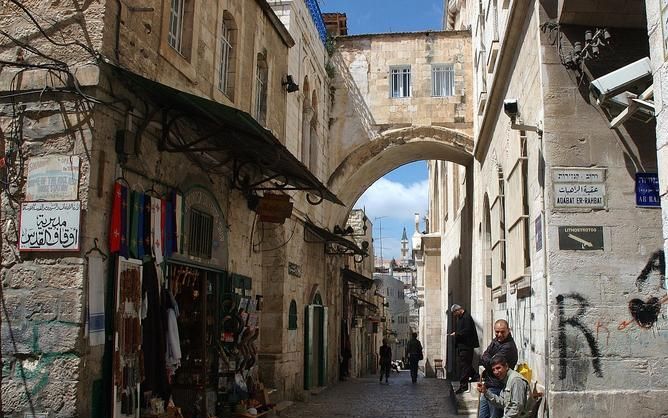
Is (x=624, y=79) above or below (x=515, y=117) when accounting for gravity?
below

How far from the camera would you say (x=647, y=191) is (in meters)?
6.13

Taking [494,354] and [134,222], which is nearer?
[134,222]

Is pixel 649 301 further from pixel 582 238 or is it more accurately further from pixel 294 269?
pixel 294 269

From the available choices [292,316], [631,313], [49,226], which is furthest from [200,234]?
[631,313]

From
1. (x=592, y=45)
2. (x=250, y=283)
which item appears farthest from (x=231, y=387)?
(x=592, y=45)

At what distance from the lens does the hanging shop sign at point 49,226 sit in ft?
18.0

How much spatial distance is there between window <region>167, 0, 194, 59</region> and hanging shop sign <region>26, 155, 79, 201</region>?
2536 mm

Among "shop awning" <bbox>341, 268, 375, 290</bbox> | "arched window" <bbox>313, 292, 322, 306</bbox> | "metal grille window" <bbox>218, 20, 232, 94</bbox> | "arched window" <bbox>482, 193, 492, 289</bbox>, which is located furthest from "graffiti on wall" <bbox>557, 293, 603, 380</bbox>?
"shop awning" <bbox>341, 268, 375, 290</bbox>

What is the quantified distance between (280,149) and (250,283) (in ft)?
11.3

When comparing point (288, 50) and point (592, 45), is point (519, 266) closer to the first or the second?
point (592, 45)

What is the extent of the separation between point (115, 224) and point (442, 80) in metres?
12.2

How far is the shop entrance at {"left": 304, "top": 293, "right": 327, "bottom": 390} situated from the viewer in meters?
13.5

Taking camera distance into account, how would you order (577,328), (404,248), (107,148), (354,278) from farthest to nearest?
(404,248), (354,278), (577,328), (107,148)

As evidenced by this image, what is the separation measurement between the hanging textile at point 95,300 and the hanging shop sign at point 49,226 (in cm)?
24
